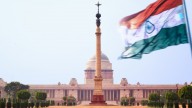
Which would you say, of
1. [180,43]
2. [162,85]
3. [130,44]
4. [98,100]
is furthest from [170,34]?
[162,85]

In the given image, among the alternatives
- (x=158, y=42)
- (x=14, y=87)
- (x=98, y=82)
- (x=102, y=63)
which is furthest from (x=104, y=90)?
(x=158, y=42)

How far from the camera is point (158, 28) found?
17234mm

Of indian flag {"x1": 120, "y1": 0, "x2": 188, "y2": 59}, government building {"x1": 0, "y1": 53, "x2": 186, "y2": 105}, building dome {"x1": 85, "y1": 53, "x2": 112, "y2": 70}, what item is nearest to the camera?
indian flag {"x1": 120, "y1": 0, "x2": 188, "y2": 59}

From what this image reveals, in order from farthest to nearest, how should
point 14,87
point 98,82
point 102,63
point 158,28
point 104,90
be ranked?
point 102,63
point 104,90
point 14,87
point 98,82
point 158,28

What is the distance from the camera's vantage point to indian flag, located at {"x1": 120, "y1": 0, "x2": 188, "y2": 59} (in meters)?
16.9

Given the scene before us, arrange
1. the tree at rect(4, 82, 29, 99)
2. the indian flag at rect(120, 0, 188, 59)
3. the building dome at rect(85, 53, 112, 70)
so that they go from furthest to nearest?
1. the building dome at rect(85, 53, 112, 70)
2. the tree at rect(4, 82, 29, 99)
3. the indian flag at rect(120, 0, 188, 59)

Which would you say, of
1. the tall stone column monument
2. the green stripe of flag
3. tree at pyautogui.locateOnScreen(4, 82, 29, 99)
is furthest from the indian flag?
tree at pyautogui.locateOnScreen(4, 82, 29, 99)

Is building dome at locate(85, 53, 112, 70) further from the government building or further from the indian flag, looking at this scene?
the indian flag

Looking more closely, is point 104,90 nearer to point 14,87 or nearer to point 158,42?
point 14,87

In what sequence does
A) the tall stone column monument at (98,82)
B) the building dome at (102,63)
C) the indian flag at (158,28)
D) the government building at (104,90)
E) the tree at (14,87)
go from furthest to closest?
1. the building dome at (102,63)
2. the government building at (104,90)
3. the tree at (14,87)
4. the tall stone column monument at (98,82)
5. the indian flag at (158,28)

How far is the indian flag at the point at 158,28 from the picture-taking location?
1692 cm

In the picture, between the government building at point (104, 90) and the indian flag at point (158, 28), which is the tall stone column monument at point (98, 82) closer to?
the indian flag at point (158, 28)

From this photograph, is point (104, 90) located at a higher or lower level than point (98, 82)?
lower

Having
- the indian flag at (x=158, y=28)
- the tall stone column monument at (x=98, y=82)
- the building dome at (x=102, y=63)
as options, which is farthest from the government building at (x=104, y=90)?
the indian flag at (x=158, y=28)
